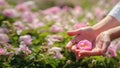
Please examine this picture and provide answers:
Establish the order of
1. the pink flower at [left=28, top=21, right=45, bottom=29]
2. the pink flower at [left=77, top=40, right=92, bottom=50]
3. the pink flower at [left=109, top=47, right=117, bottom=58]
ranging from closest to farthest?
1. the pink flower at [left=77, top=40, right=92, bottom=50]
2. the pink flower at [left=109, top=47, right=117, bottom=58]
3. the pink flower at [left=28, top=21, right=45, bottom=29]

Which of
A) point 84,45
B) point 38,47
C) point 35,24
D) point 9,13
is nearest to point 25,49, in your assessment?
point 38,47

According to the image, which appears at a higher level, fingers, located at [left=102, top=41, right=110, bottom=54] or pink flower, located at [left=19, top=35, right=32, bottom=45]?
pink flower, located at [left=19, top=35, right=32, bottom=45]

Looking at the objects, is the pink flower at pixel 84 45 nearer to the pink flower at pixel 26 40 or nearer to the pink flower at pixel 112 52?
the pink flower at pixel 112 52

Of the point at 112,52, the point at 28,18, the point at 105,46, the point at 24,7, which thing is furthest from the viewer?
the point at 24,7

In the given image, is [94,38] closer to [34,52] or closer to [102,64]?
[102,64]

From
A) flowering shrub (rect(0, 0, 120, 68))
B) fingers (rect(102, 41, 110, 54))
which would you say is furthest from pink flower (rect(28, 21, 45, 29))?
fingers (rect(102, 41, 110, 54))

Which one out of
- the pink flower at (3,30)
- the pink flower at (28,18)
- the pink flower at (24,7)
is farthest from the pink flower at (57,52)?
the pink flower at (24,7)

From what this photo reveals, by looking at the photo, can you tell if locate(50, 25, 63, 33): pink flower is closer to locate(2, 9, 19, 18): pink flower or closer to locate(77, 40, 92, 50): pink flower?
locate(2, 9, 19, 18): pink flower

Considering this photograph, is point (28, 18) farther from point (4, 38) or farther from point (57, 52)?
point (57, 52)
